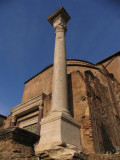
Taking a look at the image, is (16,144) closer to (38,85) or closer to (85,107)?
(85,107)

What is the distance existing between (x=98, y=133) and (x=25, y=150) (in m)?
3.74

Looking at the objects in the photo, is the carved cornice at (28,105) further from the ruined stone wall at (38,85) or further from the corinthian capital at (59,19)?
the corinthian capital at (59,19)

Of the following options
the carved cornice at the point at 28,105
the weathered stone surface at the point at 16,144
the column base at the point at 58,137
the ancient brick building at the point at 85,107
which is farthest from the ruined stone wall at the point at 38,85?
the weathered stone surface at the point at 16,144

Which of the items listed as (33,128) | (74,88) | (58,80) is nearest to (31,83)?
(33,128)

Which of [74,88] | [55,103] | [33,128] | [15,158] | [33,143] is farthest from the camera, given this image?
[33,128]

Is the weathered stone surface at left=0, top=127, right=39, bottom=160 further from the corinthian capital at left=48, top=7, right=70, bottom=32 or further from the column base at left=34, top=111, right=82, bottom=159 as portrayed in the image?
the corinthian capital at left=48, top=7, right=70, bottom=32

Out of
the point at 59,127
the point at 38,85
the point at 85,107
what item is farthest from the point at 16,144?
the point at 38,85

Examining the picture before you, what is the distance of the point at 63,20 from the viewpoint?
913cm

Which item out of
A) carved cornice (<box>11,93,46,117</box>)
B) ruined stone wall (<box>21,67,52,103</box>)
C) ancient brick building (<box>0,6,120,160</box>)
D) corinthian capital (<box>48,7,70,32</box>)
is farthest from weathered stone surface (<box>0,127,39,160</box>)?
ruined stone wall (<box>21,67,52,103</box>)

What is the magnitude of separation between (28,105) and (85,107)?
18.0 feet

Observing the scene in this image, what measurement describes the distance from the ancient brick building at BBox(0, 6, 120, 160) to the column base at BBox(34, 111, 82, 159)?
1395 millimetres

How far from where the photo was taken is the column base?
431 centimetres

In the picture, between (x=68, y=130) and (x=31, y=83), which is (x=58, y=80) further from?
(x=31, y=83)

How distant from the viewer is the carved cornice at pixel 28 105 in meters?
10.6
